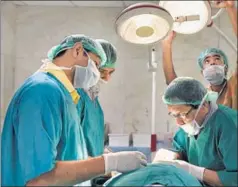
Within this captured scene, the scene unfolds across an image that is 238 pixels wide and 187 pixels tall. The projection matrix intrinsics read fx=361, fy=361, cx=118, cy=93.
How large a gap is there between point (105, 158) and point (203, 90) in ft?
1.33

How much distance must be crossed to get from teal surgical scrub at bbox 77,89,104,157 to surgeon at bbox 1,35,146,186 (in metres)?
0.45

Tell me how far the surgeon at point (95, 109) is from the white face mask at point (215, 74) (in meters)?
0.49

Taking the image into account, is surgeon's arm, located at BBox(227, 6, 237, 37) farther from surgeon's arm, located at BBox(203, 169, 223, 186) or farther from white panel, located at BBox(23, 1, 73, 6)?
white panel, located at BBox(23, 1, 73, 6)

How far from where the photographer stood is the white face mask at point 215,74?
1.01 m

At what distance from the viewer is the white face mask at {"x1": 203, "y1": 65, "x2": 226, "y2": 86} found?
1.01 meters

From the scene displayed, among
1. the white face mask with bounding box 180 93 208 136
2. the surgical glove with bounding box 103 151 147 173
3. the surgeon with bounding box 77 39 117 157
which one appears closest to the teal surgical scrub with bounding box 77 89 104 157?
the surgeon with bounding box 77 39 117 157

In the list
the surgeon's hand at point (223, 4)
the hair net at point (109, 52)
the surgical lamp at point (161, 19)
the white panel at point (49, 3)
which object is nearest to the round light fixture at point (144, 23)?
the surgical lamp at point (161, 19)

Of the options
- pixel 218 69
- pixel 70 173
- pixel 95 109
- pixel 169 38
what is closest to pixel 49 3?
pixel 95 109

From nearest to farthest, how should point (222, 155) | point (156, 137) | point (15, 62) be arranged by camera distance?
1. point (222, 155)
2. point (156, 137)
3. point (15, 62)

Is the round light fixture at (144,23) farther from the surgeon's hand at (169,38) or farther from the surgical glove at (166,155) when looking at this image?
the surgical glove at (166,155)

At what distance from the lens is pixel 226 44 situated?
3.04 feet

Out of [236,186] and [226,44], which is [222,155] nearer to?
[236,186]

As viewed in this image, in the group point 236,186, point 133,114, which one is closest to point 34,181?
point 236,186

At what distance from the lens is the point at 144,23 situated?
3.20ft
